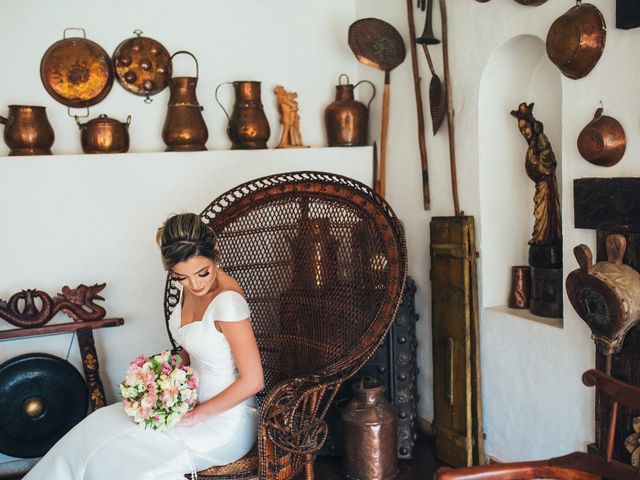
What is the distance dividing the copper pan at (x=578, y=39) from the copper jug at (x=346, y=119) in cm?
152

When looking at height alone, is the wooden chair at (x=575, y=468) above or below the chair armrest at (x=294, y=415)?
above

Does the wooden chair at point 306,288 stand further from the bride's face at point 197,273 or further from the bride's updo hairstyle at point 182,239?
the bride's updo hairstyle at point 182,239

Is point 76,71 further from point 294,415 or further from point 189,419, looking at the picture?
point 294,415

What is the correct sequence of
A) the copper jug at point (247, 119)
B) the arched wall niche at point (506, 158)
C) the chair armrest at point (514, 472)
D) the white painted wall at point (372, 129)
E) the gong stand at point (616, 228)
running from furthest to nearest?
1. the copper jug at point (247, 119)
2. the arched wall niche at point (506, 158)
3. the white painted wall at point (372, 129)
4. the gong stand at point (616, 228)
5. the chair armrest at point (514, 472)

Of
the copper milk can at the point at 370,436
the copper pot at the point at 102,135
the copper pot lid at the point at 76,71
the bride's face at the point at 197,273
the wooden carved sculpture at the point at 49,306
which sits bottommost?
the copper milk can at the point at 370,436

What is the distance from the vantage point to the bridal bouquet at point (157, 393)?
7.42ft

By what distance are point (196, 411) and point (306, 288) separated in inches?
28.2

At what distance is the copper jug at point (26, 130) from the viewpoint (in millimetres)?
3445

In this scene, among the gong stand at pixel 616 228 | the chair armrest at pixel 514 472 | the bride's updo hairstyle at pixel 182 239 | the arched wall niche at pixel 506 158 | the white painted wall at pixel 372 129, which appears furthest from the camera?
the arched wall niche at pixel 506 158

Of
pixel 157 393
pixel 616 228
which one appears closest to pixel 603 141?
pixel 616 228

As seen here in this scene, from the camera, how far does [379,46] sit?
3.67 metres

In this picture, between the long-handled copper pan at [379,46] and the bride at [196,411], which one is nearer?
the bride at [196,411]

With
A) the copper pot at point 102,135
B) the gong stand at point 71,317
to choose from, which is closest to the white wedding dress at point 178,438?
the gong stand at point 71,317

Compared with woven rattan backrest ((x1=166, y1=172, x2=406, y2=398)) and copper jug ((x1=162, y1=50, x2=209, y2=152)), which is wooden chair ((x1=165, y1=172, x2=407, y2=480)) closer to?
woven rattan backrest ((x1=166, y1=172, x2=406, y2=398))
